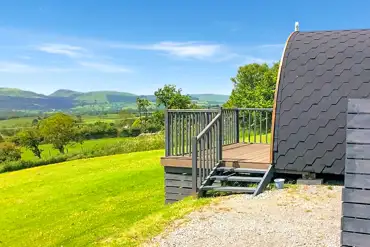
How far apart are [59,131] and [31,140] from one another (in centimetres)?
385

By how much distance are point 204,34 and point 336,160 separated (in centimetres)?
7396

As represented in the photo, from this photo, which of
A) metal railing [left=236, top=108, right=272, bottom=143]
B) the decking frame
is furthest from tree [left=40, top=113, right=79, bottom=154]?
the decking frame

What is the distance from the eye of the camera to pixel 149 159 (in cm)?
2050

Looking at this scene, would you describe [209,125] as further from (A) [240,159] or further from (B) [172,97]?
(B) [172,97]

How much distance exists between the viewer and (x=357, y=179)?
3.04m

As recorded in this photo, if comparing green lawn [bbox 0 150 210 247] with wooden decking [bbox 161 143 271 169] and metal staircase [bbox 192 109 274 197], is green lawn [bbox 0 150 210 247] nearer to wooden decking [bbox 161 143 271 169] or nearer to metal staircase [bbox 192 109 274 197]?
metal staircase [bbox 192 109 274 197]

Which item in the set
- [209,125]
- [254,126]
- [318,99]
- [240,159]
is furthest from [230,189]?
[254,126]

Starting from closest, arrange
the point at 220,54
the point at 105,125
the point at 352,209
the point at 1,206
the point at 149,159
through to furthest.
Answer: the point at 352,209, the point at 1,206, the point at 149,159, the point at 105,125, the point at 220,54

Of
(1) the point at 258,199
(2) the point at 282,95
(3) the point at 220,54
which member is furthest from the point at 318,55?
(3) the point at 220,54

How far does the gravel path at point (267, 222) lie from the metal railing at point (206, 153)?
0.78 metres

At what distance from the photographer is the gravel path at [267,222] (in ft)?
17.0

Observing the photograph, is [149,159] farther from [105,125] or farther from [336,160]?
[105,125]

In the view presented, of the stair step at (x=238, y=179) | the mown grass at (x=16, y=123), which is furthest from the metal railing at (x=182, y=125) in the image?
Answer: the mown grass at (x=16, y=123)

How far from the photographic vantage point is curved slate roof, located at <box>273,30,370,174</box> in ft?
24.0
